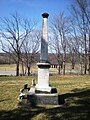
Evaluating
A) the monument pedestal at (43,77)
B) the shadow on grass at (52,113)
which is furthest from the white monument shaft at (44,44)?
the shadow on grass at (52,113)

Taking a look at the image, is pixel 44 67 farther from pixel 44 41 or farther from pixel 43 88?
pixel 44 41

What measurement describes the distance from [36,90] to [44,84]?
1.49ft

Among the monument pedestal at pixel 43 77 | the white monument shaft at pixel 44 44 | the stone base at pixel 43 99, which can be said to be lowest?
the stone base at pixel 43 99

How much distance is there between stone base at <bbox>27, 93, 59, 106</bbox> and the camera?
8.99m

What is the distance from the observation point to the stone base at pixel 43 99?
29.5 ft

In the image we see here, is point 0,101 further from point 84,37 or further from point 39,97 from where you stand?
point 84,37

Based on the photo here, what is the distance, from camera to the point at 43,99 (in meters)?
9.02

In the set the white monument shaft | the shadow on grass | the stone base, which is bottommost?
the shadow on grass

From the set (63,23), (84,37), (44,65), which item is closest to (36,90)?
(44,65)

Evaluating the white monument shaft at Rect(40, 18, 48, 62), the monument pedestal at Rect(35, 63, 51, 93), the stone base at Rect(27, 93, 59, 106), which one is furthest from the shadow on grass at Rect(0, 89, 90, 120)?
the white monument shaft at Rect(40, 18, 48, 62)

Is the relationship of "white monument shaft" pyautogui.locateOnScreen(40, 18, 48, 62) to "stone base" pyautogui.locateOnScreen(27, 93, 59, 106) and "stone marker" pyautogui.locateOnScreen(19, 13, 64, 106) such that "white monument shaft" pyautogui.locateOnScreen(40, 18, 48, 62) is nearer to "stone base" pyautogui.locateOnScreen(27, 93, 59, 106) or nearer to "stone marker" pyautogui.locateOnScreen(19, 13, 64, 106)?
"stone marker" pyautogui.locateOnScreen(19, 13, 64, 106)

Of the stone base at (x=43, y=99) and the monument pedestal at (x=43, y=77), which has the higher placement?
the monument pedestal at (x=43, y=77)

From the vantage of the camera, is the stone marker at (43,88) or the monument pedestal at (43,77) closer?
the stone marker at (43,88)

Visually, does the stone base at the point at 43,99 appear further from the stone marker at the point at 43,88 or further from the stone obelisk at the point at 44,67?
the stone obelisk at the point at 44,67
